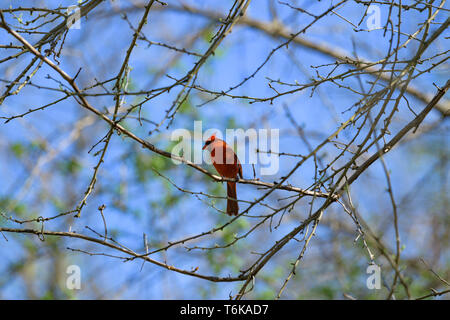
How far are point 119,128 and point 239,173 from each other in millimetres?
2504

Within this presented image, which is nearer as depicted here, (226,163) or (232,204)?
(232,204)

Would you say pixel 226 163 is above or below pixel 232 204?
above

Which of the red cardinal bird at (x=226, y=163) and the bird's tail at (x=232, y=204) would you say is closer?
the bird's tail at (x=232, y=204)

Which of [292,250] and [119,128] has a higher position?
[292,250]

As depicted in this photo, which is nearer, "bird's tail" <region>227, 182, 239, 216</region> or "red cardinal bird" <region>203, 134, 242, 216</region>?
"bird's tail" <region>227, 182, 239, 216</region>

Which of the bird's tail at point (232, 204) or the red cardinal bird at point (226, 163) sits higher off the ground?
the red cardinal bird at point (226, 163)

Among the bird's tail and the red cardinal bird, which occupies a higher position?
the red cardinal bird
